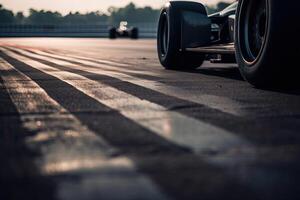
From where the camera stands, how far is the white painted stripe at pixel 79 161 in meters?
1.40

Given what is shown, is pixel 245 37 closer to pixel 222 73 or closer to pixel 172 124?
pixel 222 73

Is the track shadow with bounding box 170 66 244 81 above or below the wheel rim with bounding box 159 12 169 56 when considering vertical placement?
below

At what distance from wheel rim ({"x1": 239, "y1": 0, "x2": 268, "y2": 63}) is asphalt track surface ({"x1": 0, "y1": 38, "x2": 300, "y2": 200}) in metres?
0.83

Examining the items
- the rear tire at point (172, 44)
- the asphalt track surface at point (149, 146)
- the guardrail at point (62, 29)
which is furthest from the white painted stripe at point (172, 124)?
the guardrail at point (62, 29)

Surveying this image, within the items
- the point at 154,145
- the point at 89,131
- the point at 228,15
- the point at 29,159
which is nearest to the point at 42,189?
the point at 29,159

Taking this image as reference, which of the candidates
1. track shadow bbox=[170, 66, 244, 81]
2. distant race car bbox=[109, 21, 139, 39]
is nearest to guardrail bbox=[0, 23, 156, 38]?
distant race car bbox=[109, 21, 139, 39]

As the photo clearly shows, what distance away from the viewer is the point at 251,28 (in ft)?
14.3

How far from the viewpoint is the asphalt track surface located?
144 centimetres

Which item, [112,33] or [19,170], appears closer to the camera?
[19,170]

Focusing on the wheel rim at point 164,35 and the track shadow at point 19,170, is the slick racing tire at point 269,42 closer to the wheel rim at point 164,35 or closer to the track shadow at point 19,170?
the track shadow at point 19,170


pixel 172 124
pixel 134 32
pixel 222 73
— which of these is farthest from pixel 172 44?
pixel 134 32

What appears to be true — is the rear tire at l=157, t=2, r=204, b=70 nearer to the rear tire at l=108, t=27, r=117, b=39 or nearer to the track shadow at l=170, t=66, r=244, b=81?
the track shadow at l=170, t=66, r=244, b=81

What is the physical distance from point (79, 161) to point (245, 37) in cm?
306

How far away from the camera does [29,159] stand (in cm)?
174
